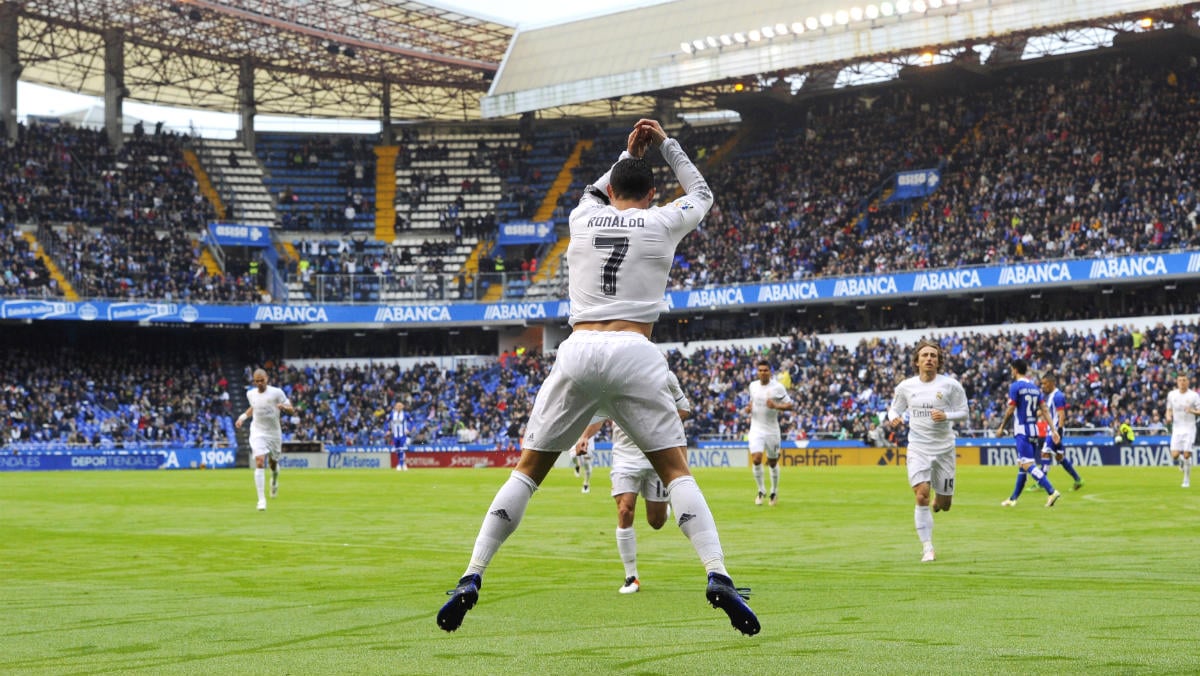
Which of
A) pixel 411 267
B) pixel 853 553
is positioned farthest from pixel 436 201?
pixel 853 553

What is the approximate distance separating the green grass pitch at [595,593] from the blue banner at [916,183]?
126 ft

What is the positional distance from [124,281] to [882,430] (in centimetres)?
3498

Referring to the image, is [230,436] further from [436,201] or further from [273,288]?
[436,201]

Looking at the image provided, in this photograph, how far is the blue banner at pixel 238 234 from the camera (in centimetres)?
6906

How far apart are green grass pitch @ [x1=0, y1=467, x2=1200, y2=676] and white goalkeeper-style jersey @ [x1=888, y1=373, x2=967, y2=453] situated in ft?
4.39

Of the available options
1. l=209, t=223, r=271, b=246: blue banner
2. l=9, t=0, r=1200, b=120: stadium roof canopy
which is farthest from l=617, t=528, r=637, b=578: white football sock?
l=209, t=223, r=271, b=246: blue banner

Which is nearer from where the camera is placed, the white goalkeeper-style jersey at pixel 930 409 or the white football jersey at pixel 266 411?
the white goalkeeper-style jersey at pixel 930 409

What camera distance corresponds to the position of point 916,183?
62.8 meters

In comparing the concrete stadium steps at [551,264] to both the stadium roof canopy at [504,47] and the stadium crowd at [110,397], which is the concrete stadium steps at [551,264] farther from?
the stadium crowd at [110,397]

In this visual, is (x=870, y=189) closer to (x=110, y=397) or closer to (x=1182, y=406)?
(x=1182, y=406)

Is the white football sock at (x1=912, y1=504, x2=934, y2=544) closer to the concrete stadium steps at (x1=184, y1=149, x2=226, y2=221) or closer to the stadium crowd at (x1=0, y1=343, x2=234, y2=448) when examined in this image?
the stadium crowd at (x1=0, y1=343, x2=234, y2=448)

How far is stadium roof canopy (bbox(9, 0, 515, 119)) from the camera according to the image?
207 ft

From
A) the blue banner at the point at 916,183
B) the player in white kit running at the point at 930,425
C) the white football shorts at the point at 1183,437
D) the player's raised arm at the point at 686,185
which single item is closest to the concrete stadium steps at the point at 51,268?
the blue banner at the point at 916,183

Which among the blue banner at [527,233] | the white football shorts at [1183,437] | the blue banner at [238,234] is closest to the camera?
the white football shorts at [1183,437]
